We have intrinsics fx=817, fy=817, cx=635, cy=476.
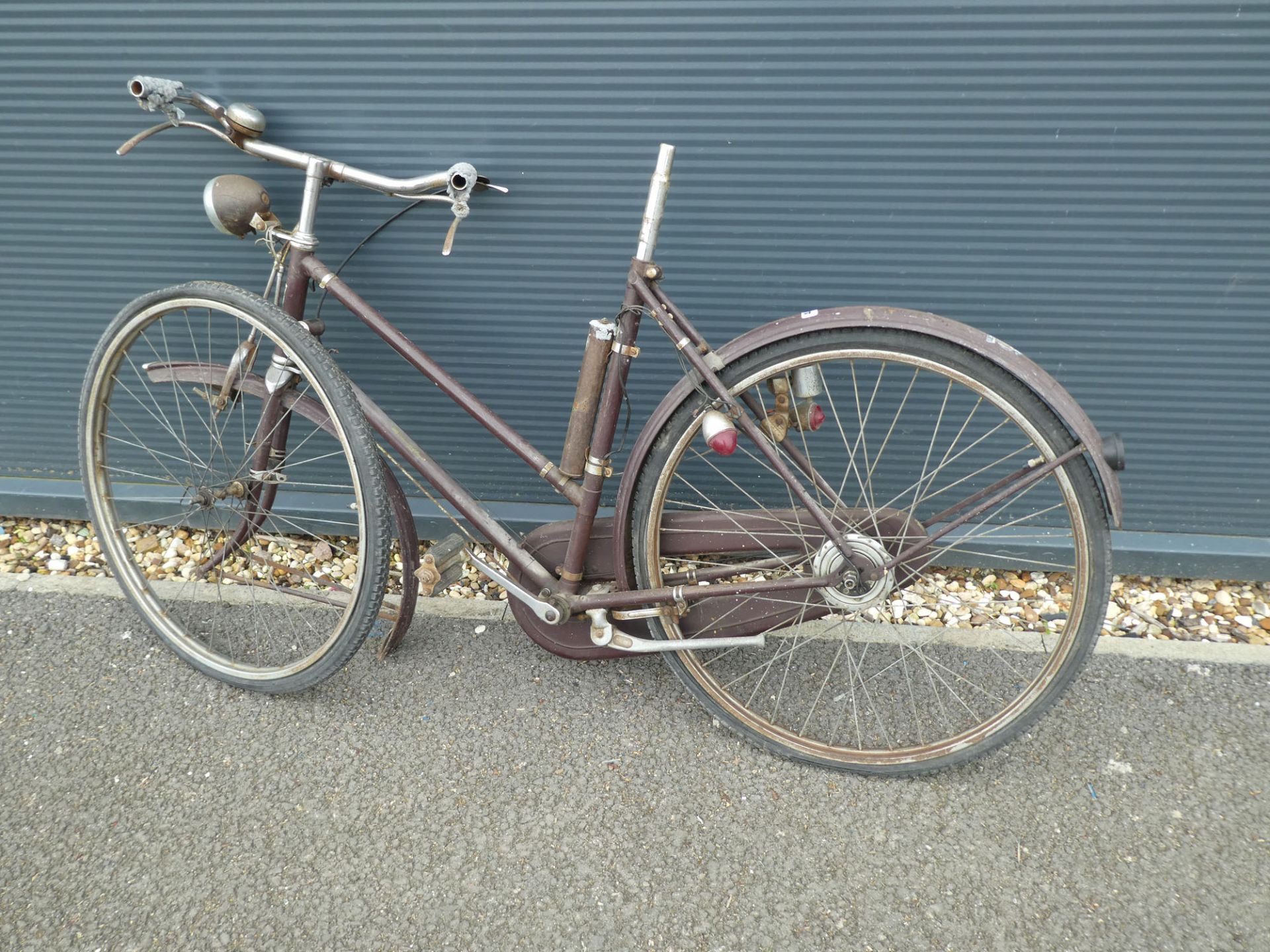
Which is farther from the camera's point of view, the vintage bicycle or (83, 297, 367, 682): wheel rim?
(83, 297, 367, 682): wheel rim

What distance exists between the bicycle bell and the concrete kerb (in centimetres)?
128

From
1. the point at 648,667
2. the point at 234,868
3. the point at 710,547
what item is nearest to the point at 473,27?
the point at 710,547

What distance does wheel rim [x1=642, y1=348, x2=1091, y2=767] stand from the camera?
220 cm

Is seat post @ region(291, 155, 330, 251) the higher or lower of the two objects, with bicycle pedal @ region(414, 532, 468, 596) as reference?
higher

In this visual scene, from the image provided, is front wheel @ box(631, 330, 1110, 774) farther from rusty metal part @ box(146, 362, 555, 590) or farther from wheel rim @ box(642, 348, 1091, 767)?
rusty metal part @ box(146, 362, 555, 590)

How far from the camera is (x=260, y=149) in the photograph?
2.23m

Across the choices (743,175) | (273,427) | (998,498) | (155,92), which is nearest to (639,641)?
(998,498)

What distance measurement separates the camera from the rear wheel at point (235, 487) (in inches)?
87.1

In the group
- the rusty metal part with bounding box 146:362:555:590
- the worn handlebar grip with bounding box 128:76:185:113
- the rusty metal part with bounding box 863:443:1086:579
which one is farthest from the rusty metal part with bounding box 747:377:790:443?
the worn handlebar grip with bounding box 128:76:185:113

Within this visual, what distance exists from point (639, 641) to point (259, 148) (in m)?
1.70

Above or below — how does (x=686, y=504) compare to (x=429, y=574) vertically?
above

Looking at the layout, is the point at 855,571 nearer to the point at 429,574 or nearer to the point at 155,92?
the point at 429,574

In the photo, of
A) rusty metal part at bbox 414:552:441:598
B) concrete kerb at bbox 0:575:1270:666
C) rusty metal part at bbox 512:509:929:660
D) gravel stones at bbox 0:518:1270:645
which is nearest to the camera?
rusty metal part at bbox 512:509:929:660

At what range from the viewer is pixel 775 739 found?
2232 mm
